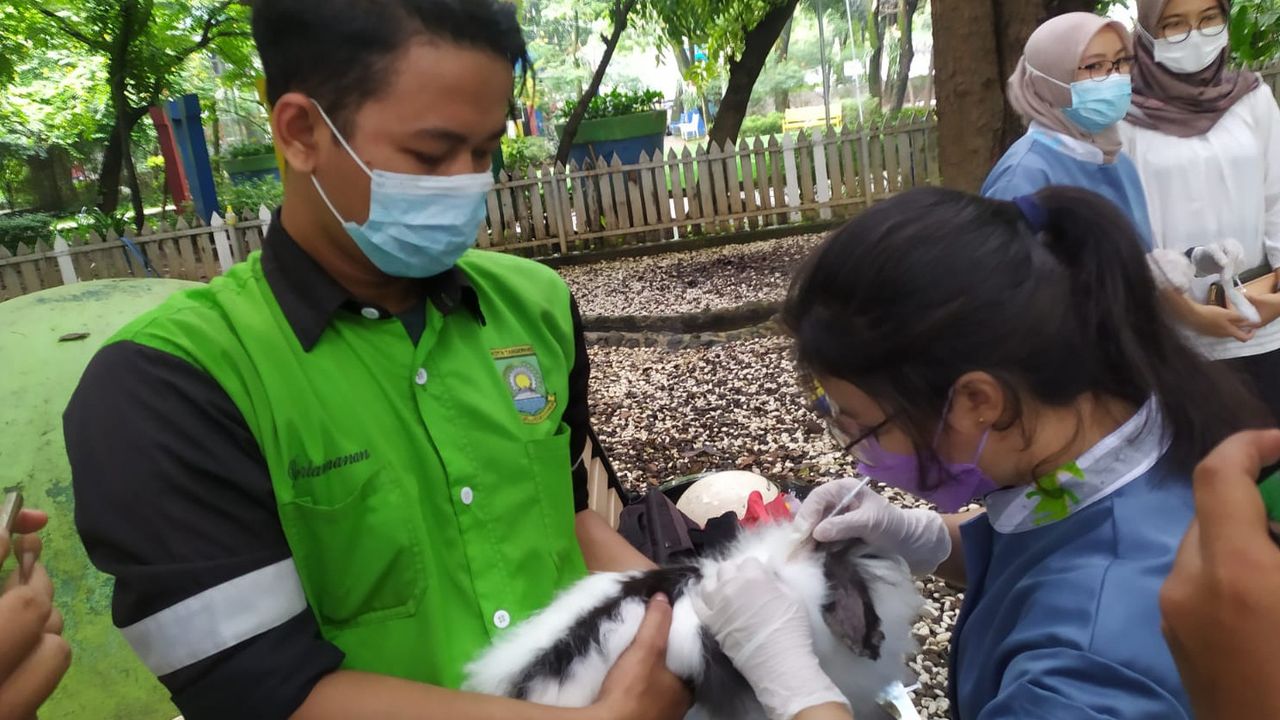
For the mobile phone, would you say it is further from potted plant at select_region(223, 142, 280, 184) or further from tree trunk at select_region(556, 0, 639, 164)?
potted plant at select_region(223, 142, 280, 184)

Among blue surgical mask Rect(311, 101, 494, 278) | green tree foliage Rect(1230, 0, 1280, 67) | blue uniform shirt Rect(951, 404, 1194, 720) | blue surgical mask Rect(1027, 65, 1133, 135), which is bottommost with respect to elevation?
blue uniform shirt Rect(951, 404, 1194, 720)

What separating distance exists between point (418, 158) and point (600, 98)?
35.8 ft

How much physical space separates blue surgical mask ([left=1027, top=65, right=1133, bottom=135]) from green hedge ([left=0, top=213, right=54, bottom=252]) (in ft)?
41.4

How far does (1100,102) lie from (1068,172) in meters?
0.28

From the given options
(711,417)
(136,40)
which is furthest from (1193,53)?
A: (136,40)

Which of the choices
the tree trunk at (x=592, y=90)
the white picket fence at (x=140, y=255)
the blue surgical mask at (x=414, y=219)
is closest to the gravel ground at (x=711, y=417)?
the blue surgical mask at (x=414, y=219)

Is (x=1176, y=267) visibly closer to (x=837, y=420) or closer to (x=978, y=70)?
(x=837, y=420)

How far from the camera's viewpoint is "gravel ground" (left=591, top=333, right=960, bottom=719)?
14.1 feet

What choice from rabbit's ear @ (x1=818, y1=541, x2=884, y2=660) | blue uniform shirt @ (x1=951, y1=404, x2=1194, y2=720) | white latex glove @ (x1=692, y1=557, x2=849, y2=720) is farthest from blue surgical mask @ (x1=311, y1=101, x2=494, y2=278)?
blue uniform shirt @ (x1=951, y1=404, x2=1194, y2=720)

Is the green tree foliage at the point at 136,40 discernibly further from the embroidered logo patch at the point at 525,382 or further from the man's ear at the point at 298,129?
the embroidered logo patch at the point at 525,382

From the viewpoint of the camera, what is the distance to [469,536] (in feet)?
4.46

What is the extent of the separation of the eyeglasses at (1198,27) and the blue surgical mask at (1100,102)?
371 mm

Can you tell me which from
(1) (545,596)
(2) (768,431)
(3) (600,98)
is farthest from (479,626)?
(3) (600,98)

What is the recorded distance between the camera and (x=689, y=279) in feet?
27.3
